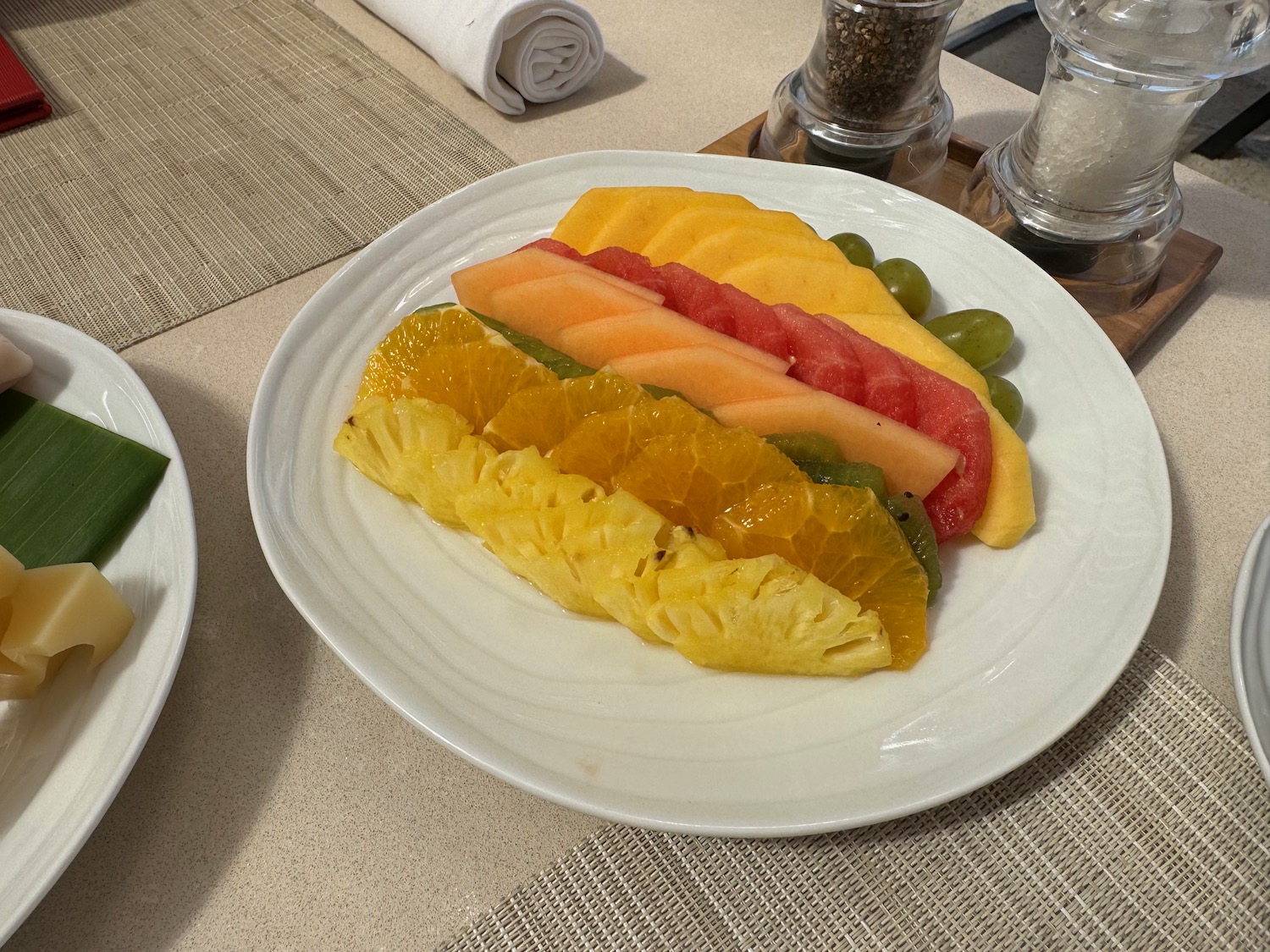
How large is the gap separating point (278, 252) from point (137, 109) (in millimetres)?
676

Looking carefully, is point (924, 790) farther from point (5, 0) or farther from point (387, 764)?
point (5, 0)

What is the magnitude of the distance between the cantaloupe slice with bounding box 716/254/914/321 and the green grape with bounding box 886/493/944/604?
0.37 meters

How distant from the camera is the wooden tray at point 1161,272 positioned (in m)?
1.36

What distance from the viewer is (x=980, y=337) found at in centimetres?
119

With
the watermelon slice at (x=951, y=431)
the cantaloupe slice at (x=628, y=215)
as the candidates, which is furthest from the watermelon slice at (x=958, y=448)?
the cantaloupe slice at (x=628, y=215)

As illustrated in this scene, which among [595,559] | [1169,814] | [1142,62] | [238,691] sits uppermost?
[1142,62]

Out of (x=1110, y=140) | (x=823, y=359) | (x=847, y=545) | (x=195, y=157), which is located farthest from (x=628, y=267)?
(x=195, y=157)

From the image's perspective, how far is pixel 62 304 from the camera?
149 centimetres

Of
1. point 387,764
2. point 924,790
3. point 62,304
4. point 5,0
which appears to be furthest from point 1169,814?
point 5,0

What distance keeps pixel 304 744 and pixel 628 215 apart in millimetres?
888

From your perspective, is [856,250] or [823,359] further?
[856,250]

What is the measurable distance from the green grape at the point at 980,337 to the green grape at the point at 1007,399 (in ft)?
0.17

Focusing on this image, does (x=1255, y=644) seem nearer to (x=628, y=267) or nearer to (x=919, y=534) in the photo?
(x=919, y=534)

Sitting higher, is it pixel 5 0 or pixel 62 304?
pixel 5 0
